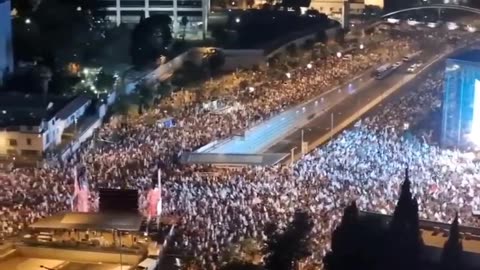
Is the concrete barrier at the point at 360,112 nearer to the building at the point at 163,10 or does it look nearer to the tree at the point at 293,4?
the building at the point at 163,10

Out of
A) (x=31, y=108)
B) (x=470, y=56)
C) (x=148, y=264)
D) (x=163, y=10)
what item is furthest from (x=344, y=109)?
(x=148, y=264)

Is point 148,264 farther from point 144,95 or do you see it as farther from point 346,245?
point 144,95

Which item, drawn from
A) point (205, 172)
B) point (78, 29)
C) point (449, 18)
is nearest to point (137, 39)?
point (78, 29)

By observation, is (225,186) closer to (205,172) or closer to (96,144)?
(205,172)

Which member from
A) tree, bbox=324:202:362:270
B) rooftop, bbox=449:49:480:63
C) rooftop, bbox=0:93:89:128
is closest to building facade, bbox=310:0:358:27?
rooftop, bbox=449:49:480:63

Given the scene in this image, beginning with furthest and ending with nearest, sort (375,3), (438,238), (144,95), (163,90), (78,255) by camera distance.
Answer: (375,3) < (163,90) < (144,95) < (438,238) < (78,255)

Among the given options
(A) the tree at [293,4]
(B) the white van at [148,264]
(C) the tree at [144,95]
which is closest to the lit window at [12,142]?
(C) the tree at [144,95]
